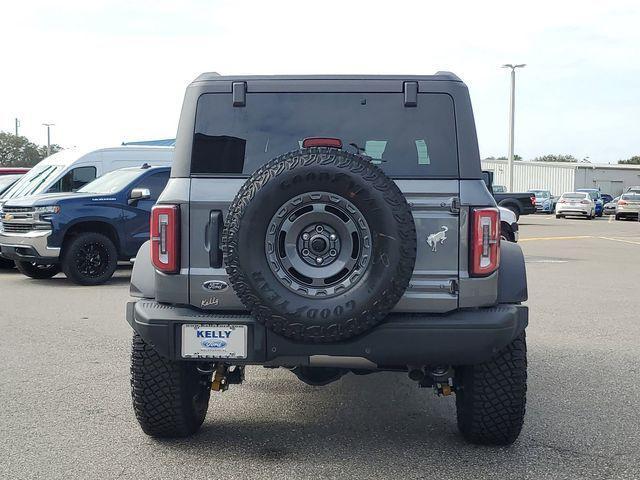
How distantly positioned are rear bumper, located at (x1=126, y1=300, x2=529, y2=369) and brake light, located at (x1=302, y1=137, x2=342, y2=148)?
0.94 metres

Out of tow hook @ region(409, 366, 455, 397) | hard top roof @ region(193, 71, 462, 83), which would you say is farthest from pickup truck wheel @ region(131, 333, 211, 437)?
hard top roof @ region(193, 71, 462, 83)

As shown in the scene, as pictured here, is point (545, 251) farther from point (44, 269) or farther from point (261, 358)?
point (261, 358)

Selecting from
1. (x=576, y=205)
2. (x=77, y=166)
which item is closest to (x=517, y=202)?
(x=77, y=166)

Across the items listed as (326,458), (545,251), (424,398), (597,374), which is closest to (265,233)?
(326,458)

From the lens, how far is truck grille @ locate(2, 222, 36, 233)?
11.9 m

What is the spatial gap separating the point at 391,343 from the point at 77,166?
458 inches

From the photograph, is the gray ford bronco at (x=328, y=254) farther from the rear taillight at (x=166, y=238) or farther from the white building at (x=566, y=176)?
the white building at (x=566, y=176)

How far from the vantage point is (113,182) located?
12.8 meters

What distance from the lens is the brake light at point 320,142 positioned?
4336 millimetres

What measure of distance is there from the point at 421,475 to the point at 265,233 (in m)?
1.42

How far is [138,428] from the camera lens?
191 inches

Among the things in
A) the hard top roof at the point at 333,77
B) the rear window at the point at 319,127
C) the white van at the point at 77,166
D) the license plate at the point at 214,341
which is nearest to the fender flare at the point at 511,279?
the rear window at the point at 319,127

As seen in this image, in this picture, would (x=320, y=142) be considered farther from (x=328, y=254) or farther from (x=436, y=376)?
(x=436, y=376)

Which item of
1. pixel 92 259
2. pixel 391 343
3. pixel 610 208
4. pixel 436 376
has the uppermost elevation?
pixel 391 343
